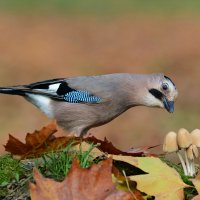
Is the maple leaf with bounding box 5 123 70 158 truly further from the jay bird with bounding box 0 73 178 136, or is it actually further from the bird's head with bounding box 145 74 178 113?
the bird's head with bounding box 145 74 178 113

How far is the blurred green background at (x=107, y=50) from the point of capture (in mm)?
13188

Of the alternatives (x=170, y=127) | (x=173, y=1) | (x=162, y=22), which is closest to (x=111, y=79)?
(x=170, y=127)

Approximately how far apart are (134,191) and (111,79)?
3.50 metres

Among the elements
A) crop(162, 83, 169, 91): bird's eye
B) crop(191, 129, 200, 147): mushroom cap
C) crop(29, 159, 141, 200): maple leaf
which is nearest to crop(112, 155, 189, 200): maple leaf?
crop(29, 159, 141, 200): maple leaf

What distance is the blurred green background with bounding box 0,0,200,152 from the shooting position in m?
13.2

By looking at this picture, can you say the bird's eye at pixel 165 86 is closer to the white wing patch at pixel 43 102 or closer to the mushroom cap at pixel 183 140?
the white wing patch at pixel 43 102

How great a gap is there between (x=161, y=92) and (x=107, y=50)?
12.9m

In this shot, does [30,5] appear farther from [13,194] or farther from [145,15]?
[13,194]

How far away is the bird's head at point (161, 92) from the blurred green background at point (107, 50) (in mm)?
3080

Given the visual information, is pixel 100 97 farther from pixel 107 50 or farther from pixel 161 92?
pixel 107 50

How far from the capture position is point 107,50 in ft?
67.2

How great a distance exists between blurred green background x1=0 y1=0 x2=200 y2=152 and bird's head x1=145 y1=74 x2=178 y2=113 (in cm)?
308

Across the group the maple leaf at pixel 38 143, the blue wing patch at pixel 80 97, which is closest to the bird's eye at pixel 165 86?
the blue wing patch at pixel 80 97

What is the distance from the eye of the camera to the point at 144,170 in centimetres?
449
